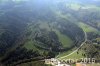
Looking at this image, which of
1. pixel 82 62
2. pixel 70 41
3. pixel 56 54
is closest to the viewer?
pixel 82 62

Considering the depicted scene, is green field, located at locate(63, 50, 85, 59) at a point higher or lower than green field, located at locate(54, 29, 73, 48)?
lower

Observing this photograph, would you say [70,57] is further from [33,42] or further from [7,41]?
[7,41]

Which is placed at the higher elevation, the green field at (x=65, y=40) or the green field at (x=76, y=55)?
the green field at (x=65, y=40)

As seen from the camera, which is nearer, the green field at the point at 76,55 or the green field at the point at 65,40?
the green field at the point at 76,55

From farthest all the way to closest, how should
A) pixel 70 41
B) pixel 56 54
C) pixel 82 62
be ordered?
pixel 70 41, pixel 56 54, pixel 82 62

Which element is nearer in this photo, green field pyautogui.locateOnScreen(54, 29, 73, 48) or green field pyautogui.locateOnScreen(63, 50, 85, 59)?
green field pyautogui.locateOnScreen(63, 50, 85, 59)

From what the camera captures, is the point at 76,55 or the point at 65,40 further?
the point at 65,40

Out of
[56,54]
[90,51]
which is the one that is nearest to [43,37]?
[56,54]

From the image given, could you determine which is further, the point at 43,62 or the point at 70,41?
the point at 70,41

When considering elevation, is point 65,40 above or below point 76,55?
above

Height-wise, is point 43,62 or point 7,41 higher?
point 7,41
